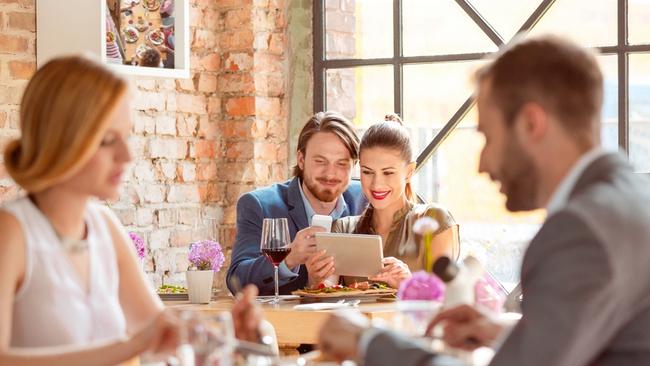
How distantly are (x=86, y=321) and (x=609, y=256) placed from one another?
3.57 feet

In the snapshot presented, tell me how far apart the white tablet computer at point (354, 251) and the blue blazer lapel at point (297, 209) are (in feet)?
1.70

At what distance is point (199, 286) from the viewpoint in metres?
4.07

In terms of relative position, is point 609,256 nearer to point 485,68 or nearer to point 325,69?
point 485,68

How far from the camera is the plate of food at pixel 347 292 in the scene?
13.1 ft

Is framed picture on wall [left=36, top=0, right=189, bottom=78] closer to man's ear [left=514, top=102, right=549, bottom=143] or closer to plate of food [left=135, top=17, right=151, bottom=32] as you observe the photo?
plate of food [left=135, top=17, right=151, bottom=32]

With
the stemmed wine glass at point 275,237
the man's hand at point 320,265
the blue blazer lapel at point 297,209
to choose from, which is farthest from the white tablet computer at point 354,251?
the blue blazer lapel at point 297,209

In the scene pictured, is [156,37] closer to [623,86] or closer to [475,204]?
[475,204]

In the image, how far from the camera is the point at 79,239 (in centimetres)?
237

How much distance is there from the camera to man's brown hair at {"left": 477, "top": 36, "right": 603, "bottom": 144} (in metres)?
1.86

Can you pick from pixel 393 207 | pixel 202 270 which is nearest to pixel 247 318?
pixel 202 270

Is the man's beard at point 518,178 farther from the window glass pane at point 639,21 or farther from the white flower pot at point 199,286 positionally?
the window glass pane at point 639,21

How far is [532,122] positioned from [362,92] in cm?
359

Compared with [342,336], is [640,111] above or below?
above

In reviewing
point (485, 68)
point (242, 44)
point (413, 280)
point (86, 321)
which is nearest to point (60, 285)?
point (86, 321)
